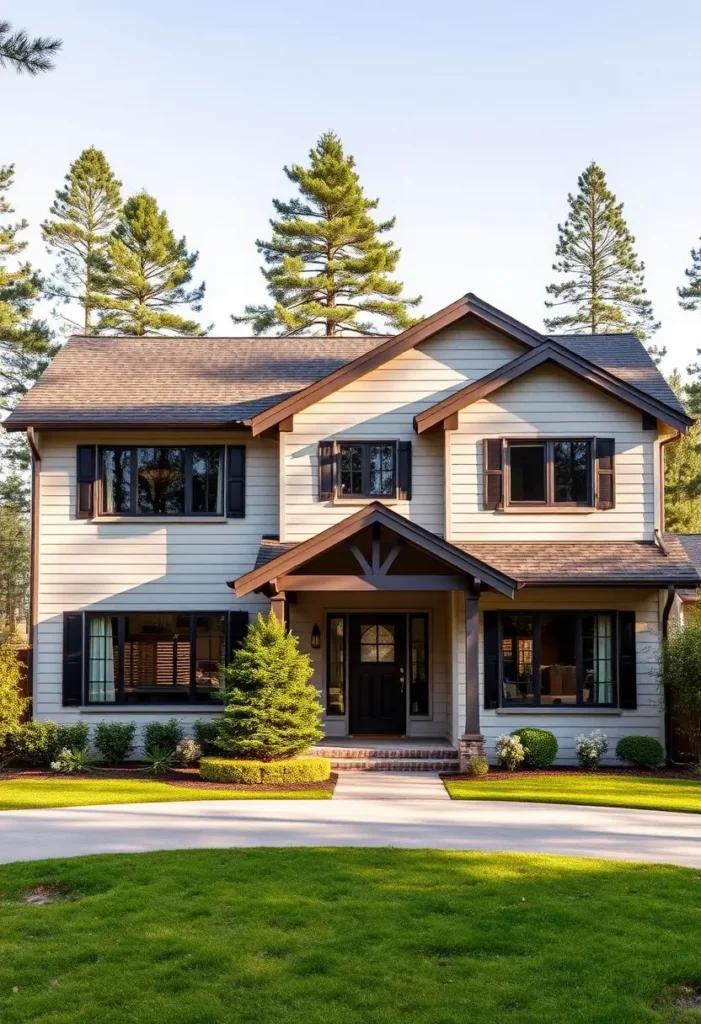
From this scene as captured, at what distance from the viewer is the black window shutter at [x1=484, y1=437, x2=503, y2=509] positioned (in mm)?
16812

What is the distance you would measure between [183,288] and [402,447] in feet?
83.8

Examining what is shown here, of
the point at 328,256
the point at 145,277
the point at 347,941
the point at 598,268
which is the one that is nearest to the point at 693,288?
the point at 598,268

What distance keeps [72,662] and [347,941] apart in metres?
11.4

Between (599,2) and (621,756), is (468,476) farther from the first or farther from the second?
(599,2)

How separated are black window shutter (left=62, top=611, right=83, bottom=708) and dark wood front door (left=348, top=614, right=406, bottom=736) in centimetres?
485

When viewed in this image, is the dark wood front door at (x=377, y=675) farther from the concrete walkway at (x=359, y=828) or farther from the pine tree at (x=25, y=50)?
the pine tree at (x=25, y=50)

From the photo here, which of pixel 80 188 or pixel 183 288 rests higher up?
pixel 80 188

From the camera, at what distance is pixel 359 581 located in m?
15.3

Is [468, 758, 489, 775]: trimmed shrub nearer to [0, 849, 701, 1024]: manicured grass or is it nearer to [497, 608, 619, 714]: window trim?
[497, 608, 619, 714]: window trim

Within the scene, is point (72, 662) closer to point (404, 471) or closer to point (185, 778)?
point (185, 778)

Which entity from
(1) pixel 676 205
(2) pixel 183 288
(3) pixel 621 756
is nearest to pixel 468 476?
(3) pixel 621 756

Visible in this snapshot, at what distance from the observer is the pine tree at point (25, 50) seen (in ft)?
17.0

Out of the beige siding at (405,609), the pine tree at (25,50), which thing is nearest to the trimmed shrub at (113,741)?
the beige siding at (405,609)

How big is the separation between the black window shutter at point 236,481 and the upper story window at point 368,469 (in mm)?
1800
